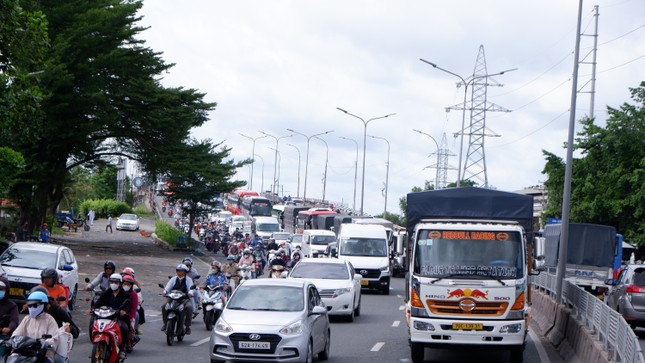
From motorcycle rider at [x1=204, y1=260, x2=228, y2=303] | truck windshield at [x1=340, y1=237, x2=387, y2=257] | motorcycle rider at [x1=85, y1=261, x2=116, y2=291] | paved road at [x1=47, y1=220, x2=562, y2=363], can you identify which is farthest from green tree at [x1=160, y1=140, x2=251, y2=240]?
motorcycle rider at [x1=85, y1=261, x2=116, y2=291]

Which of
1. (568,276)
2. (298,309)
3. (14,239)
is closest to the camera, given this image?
(298,309)

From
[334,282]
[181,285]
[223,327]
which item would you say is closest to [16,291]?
[181,285]

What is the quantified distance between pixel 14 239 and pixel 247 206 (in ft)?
191

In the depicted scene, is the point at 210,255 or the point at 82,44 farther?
the point at 210,255

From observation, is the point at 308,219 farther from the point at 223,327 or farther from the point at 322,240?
the point at 223,327

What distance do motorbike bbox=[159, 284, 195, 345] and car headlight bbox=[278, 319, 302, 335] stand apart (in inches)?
166

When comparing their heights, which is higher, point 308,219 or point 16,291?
point 308,219

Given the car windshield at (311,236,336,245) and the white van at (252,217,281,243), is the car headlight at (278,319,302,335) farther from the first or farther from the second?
the white van at (252,217,281,243)

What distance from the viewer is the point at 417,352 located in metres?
16.8

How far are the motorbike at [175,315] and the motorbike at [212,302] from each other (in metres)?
2.75

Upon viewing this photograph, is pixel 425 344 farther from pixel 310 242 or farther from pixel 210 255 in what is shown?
pixel 210 255

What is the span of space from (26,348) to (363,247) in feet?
88.3

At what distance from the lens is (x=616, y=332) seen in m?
13.0

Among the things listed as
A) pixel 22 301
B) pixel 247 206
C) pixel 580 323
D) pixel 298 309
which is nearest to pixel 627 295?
pixel 580 323
